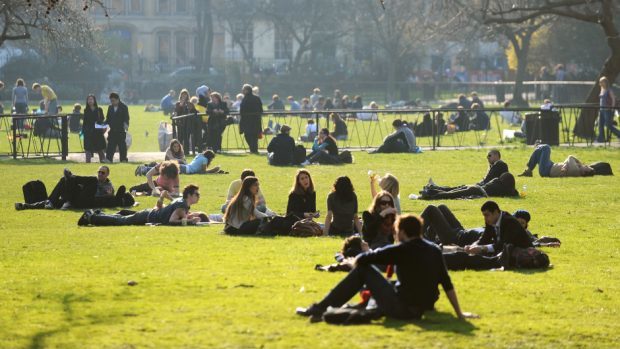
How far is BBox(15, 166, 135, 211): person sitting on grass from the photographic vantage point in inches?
892

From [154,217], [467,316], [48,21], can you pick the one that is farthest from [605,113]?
[467,316]

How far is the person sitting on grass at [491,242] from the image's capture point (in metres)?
15.1

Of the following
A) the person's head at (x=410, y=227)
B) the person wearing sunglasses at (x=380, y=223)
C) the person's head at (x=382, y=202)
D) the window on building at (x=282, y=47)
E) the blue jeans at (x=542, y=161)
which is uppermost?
the window on building at (x=282, y=47)

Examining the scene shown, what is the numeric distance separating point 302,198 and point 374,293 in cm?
734

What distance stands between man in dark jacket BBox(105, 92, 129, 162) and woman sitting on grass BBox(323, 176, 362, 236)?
15613mm

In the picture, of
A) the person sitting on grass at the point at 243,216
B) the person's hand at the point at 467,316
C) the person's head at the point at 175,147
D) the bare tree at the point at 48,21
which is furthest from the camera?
the bare tree at the point at 48,21

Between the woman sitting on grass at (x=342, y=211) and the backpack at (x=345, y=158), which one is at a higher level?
the woman sitting on grass at (x=342, y=211)

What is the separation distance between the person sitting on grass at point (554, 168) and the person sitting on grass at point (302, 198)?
9582 mm

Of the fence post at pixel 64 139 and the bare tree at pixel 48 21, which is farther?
the bare tree at pixel 48 21

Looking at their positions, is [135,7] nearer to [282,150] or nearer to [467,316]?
[282,150]

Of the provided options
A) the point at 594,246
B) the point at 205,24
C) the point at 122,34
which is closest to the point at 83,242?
the point at 594,246

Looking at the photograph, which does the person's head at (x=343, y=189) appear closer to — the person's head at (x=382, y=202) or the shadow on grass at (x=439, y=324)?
the person's head at (x=382, y=202)

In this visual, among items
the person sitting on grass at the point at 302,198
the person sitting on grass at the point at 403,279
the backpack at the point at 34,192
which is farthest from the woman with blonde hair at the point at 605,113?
the person sitting on grass at the point at 403,279

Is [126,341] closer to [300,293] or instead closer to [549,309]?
[300,293]
